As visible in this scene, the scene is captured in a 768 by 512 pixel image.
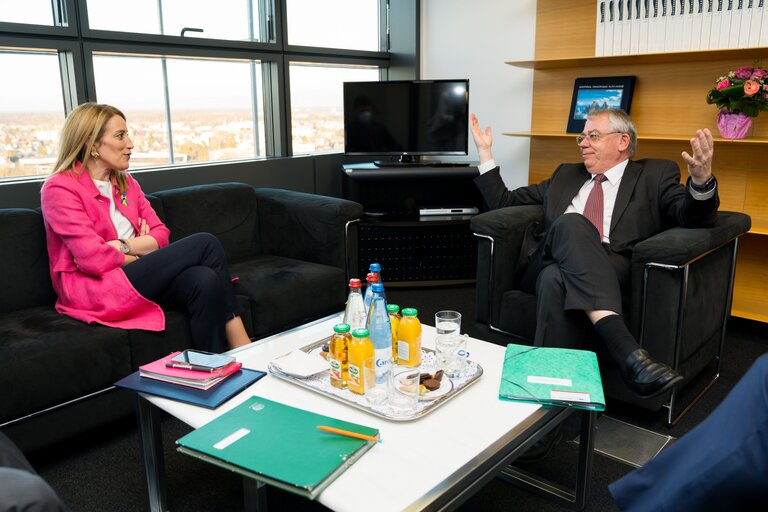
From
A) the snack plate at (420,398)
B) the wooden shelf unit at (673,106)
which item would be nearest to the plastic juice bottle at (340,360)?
the snack plate at (420,398)

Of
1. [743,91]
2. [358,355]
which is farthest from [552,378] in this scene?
[743,91]

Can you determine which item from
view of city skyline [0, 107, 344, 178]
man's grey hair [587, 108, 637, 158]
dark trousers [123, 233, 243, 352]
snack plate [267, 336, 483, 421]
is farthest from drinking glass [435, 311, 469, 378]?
view of city skyline [0, 107, 344, 178]

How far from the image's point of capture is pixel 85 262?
7.78 feet

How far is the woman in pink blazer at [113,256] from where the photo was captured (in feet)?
7.76

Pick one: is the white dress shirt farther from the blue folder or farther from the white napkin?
the blue folder

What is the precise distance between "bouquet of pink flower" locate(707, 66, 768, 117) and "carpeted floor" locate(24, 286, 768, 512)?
1431mm

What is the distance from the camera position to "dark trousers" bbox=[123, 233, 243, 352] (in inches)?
96.4

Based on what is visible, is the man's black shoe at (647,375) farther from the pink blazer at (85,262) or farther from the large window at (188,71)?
the large window at (188,71)

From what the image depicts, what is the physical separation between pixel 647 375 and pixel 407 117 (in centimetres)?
253

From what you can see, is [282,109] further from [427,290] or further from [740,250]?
[740,250]

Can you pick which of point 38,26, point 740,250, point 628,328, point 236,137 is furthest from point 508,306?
point 38,26

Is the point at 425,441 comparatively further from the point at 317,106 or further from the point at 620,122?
the point at 317,106

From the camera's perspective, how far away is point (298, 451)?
134 centimetres

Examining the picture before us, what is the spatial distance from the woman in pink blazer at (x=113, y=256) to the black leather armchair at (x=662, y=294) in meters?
1.09
